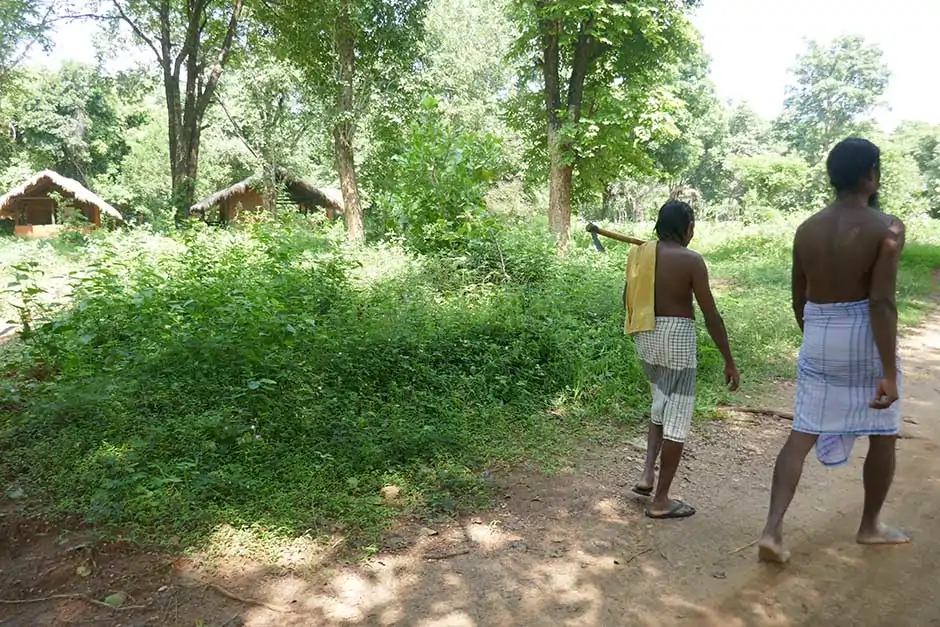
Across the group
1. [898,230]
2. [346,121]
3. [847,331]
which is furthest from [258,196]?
[898,230]

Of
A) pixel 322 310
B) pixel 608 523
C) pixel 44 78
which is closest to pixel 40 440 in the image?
pixel 322 310

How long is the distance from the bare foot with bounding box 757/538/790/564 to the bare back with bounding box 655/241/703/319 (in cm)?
115

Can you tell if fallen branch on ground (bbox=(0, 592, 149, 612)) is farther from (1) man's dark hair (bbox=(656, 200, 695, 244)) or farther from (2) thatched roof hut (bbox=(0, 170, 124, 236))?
(2) thatched roof hut (bbox=(0, 170, 124, 236))

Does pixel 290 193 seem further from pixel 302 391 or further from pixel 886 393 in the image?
pixel 886 393

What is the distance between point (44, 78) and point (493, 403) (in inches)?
1531

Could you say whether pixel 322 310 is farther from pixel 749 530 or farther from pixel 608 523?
pixel 749 530

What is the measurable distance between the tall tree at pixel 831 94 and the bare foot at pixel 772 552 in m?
50.8

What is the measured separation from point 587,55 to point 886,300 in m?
13.0

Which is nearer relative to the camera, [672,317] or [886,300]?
[886,300]

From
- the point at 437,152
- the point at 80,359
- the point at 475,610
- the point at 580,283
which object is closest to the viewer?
the point at 475,610

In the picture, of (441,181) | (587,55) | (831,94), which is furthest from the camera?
(831,94)

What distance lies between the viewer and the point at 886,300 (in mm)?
2652

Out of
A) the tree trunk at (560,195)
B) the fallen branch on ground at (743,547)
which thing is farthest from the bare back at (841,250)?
the tree trunk at (560,195)

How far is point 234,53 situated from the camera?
64.2 ft
